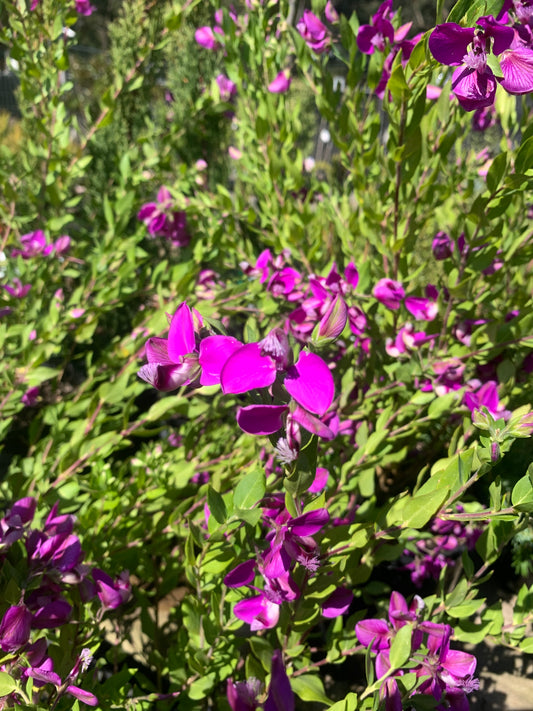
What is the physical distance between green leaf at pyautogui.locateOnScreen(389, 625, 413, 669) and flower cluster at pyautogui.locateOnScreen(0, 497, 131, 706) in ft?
0.89

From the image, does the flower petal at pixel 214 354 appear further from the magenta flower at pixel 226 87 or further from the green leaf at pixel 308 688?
the magenta flower at pixel 226 87

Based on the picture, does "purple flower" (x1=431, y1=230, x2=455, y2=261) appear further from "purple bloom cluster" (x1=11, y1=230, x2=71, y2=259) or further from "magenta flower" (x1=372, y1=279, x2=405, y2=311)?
"purple bloom cluster" (x1=11, y1=230, x2=71, y2=259)

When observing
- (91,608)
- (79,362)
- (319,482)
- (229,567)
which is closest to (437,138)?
(319,482)

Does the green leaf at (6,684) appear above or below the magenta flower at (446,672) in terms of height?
above

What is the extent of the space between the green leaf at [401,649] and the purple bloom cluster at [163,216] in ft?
3.56

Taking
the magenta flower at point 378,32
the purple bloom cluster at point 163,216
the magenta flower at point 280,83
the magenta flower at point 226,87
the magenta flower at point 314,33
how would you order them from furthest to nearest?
the magenta flower at point 226,87 → the purple bloom cluster at point 163,216 → the magenta flower at point 280,83 → the magenta flower at point 314,33 → the magenta flower at point 378,32

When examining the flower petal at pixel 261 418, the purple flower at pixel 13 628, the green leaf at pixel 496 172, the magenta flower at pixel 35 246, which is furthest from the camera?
the magenta flower at pixel 35 246

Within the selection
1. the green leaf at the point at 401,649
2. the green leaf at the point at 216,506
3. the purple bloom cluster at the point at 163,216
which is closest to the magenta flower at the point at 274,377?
the green leaf at the point at 216,506

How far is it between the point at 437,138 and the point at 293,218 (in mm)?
288

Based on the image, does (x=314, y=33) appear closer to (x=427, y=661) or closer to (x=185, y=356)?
(x=185, y=356)

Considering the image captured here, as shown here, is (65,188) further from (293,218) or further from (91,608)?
(91,608)

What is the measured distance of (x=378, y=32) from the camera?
82 cm

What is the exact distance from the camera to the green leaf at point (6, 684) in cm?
45

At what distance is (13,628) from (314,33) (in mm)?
989
